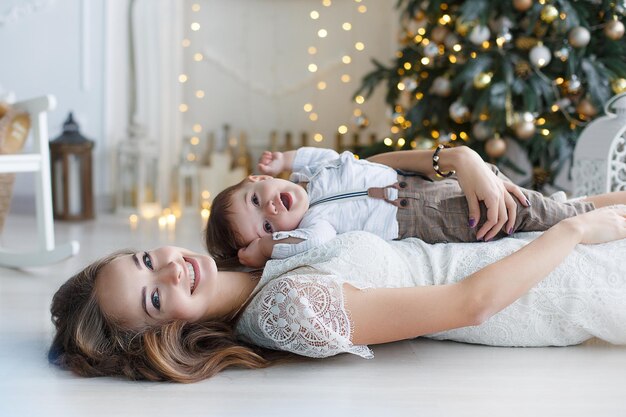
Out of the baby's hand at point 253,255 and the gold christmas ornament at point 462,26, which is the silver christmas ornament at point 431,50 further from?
the baby's hand at point 253,255

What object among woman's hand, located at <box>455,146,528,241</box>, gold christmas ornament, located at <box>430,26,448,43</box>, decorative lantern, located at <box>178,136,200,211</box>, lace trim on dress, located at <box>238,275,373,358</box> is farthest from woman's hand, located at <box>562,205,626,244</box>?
decorative lantern, located at <box>178,136,200,211</box>

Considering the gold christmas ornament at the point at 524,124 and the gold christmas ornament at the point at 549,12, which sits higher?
the gold christmas ornament at the point at 549,12

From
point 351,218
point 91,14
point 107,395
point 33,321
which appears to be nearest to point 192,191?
point 91,14

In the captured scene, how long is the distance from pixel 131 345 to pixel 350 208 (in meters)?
0.58

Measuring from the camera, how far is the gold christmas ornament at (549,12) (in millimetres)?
3248

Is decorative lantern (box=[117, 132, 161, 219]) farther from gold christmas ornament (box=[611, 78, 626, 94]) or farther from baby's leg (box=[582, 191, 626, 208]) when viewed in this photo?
baby's leg (box=[582, 191, 626, 208])

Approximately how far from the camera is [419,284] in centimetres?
170

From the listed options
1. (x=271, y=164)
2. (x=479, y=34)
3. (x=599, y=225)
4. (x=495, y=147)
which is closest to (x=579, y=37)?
(x=479, y=34)

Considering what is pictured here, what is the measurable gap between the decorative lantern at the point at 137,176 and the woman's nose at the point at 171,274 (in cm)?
268

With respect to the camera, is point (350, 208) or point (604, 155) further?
point (604, 155)

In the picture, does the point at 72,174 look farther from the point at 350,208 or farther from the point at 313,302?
the point at 313,302

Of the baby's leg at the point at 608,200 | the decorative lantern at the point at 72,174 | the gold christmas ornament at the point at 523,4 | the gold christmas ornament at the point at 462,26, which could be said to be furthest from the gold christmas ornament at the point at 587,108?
the decorative lantern at the point at 72,174

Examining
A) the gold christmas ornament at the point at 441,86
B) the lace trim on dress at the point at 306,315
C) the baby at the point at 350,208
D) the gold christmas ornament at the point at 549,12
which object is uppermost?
the gold christmas ornament at the point at 549,12

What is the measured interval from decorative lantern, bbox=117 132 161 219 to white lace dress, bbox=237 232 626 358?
2618mm
